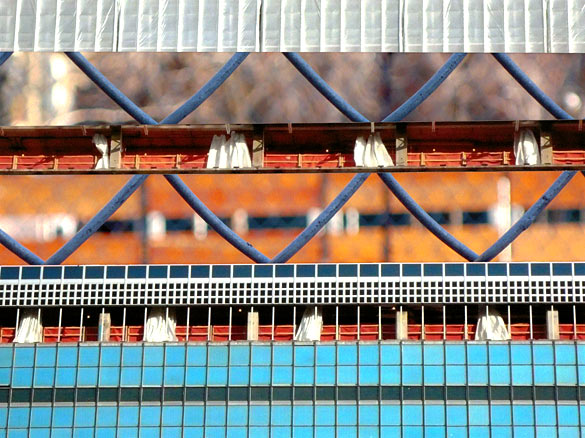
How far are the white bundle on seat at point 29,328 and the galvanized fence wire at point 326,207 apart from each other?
9.93 ft

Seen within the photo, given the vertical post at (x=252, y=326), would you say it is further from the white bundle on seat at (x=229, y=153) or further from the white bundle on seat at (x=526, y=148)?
the white bundle on seat at (x=526, y=148)

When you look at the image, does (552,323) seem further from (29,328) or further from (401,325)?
(29,328)

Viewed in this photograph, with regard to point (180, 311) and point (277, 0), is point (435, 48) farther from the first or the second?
point (180, 311)

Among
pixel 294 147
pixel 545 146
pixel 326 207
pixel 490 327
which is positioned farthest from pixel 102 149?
pixel 545 146

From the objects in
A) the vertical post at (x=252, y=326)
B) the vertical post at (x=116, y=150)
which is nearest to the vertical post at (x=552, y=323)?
the vertical post at (x=252, y=326)

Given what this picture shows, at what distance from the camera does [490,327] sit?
81250mm

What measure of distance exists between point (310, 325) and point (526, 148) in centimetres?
1647

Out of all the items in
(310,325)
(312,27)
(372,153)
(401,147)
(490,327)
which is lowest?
(490,327)

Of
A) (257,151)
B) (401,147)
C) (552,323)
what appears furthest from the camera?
(257,151)

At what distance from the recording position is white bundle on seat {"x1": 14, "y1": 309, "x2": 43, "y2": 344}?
82375 millimetres

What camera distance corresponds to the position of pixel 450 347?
258 feet

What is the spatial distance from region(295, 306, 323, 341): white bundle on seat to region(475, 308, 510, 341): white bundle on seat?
8800 mm

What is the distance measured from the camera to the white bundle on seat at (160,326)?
8194 centimetres

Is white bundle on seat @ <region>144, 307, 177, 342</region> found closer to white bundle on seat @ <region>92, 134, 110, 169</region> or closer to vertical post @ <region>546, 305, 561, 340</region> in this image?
white bundle on seat @ <region>92, 134, 110, 169</region>
